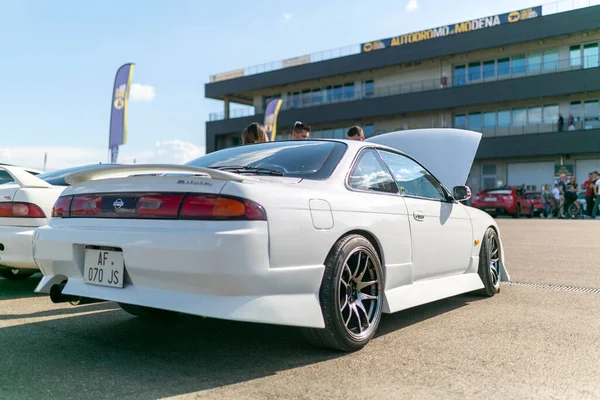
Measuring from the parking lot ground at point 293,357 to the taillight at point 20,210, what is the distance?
865 mm

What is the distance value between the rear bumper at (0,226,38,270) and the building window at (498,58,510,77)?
35109 millimetres

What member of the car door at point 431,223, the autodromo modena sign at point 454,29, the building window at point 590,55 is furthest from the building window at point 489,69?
the car door at point 431,223

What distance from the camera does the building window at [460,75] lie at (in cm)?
3691

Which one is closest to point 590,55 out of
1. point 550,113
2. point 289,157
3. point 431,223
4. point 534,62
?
point 534,62

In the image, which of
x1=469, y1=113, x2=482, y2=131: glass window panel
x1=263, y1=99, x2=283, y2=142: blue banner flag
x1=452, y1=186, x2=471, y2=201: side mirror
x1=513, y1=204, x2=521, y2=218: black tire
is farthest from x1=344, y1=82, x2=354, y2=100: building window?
x1=452, y1=186, x2=471, y2=201: side mirror

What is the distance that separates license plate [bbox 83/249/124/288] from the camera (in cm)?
304

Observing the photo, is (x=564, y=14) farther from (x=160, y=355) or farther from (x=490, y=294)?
(x=160, y=355)

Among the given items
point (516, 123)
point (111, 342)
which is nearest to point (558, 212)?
point (516, 123)

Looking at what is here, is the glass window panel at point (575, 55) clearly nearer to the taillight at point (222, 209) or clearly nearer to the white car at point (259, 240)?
the white car at point (259, 240)

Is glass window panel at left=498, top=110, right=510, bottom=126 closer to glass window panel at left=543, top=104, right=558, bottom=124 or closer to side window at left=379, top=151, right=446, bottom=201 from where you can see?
glass window panel at left=543, top=104, right=558, bottom=124

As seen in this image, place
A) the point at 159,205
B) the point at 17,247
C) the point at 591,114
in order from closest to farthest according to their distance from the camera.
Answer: the point at 159,205 → the point at 17,247 → the point at 591,114

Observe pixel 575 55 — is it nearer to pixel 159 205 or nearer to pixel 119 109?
pixel 119 109

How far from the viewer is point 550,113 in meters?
33.8

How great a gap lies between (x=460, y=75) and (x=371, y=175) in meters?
36.0
